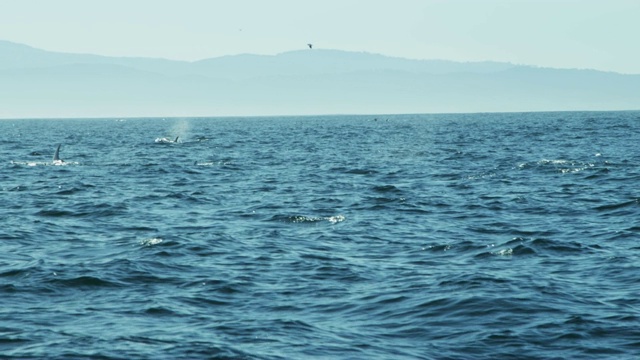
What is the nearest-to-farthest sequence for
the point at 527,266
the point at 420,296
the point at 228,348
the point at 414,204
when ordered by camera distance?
the point at 228,348
the point at 420,296
the point at 527,266
the point at 414,204

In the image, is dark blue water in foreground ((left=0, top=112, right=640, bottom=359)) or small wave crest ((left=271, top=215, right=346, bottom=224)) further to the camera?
small wave crest ((left=271, top=215, right=346, bottom=224))

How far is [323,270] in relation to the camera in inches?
856

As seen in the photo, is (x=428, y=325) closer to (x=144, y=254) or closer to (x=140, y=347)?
(x=140, y=347)

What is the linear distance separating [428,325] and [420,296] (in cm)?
212

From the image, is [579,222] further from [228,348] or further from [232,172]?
[232,172]

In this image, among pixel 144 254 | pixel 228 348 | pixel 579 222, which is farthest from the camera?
pixel 579 222

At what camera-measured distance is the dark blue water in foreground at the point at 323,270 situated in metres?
15.6

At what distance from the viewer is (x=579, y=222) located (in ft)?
97.0

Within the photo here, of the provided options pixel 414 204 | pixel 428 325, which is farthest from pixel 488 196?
pixel 428 325

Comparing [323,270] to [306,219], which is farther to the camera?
[306,219]

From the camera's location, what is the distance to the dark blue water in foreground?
1555 cm

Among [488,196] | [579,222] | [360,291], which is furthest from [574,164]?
[360,291]

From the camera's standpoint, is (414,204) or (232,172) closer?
(414,204)

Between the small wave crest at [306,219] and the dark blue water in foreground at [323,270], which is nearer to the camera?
the dark blue water in foreground at [323,270]
